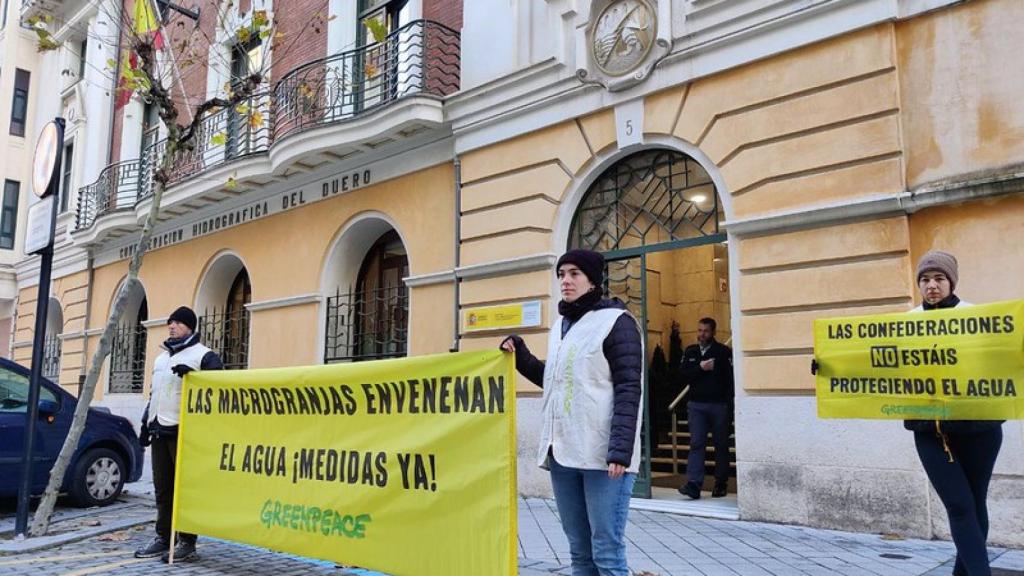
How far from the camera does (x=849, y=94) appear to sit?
7395 millimetres

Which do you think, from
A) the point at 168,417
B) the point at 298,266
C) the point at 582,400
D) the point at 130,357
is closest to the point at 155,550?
the point at 168,417

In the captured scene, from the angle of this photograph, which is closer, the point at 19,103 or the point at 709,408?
the point at 709,408

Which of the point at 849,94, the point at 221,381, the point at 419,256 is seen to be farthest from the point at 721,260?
the point at 221,381

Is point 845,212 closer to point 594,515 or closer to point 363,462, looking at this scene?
point 594,515

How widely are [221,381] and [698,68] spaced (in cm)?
573

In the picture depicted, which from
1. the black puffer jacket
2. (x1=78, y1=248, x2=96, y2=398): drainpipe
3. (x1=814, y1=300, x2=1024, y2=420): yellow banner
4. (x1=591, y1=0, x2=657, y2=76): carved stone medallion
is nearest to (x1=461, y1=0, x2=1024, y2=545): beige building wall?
(x1=591, y1=0, x2=657, y2=76): carved stone medallion

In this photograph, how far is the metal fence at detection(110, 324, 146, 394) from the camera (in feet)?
59.4

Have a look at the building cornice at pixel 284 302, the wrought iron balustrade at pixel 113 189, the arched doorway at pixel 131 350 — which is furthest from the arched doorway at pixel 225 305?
the wrought iron balustrade at pixel 113 189

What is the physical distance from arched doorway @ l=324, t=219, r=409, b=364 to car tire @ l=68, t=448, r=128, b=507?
12.6 ft

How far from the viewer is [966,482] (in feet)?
14.1

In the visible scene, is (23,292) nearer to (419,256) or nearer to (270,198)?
(270,198)

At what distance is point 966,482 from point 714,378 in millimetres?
4386

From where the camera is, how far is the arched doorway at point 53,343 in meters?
21.2

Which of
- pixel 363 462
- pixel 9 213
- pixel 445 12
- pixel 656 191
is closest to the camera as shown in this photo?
pixel 363 462
